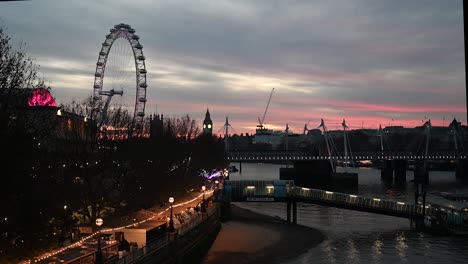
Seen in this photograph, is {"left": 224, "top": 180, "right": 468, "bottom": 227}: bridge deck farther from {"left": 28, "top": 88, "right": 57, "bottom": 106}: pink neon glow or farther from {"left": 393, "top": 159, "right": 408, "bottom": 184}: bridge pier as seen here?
{"left": 393, "top": 159, "right": 408, "bottom": 184}: bridge pier

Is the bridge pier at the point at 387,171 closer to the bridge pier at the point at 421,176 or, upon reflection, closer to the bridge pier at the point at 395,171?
the bridge pier at the point at 395,171

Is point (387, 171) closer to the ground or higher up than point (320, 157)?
closer to the ground

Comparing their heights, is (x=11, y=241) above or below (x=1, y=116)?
below

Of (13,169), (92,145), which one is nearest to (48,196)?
(13,169)

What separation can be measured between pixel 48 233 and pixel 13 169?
5.09 m

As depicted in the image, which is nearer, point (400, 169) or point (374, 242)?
point (374, 242)

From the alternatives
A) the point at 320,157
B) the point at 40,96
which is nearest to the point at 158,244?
the point at 40,96

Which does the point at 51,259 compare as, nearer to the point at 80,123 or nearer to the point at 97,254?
the point at 97,254

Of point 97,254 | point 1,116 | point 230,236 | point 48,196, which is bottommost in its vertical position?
point 230,236

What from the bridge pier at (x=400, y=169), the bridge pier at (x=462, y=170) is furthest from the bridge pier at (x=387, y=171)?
the bridge pier at (x=462, y=170)

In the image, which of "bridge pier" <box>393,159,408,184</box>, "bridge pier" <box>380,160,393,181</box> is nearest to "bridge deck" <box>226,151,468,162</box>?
"bridge pier" <box>393,159,408,184</box>

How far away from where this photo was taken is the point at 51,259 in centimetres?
2716

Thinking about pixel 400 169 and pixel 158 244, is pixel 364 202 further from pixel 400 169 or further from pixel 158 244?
pixel 400 169

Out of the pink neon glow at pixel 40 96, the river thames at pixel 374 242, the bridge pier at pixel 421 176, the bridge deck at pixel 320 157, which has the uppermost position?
the pink neon glow at pixel 40 96
